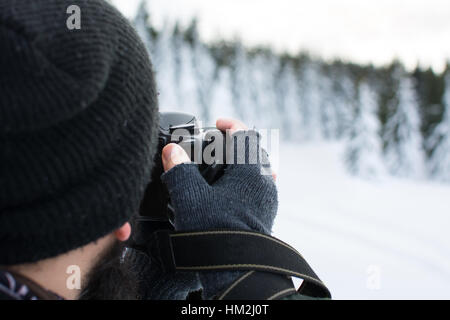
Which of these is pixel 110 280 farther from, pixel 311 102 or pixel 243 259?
pixel 311 102

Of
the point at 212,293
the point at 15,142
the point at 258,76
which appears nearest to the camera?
the point at 15,142

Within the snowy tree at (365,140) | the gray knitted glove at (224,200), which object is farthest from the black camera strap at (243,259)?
the snowy tree at (365,140)

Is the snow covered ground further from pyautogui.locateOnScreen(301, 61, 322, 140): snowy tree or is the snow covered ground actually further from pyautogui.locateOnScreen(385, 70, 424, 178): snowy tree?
pyautogui.locateOnScreen(301, 61, 322, 140): snowy tree

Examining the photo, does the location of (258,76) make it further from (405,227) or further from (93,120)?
(93,120)

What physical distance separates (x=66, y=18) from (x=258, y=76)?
37.1m

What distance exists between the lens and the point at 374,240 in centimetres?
471

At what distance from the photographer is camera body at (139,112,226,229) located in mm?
1175

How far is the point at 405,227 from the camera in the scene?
217 inches

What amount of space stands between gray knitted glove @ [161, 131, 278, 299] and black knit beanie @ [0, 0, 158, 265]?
8.8 inches

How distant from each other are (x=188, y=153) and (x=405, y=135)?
26137 millimetres

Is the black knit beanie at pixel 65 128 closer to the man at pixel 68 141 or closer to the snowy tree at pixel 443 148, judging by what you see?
the man at pixel 68 141

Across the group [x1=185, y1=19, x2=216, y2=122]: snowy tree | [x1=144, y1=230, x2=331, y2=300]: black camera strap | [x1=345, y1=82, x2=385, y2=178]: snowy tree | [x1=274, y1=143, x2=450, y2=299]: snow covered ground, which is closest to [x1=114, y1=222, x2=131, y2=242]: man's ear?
[x1=144, y1=230, x2=331, y2=300]: black camera strap
